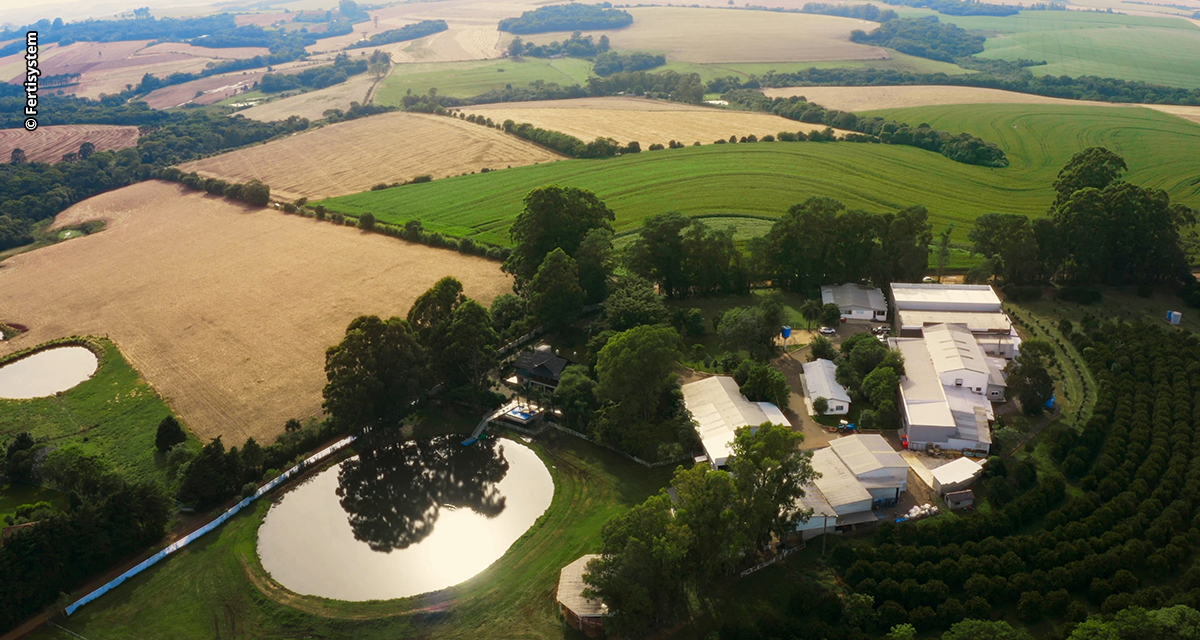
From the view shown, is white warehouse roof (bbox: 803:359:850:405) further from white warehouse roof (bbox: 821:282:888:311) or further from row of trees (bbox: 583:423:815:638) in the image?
row of trees (bbox: 583:423:815:638)

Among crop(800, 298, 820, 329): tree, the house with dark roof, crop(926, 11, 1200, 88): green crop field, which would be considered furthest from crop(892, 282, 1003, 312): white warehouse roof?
crop(926, 11, 1200, 88): green crop field

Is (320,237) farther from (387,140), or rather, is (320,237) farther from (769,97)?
(769,97)

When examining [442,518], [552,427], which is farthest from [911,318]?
[442,518]

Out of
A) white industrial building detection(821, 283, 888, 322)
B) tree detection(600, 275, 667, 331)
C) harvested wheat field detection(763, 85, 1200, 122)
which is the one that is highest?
harvested wheat field detection(763, 85, 1200, 122)

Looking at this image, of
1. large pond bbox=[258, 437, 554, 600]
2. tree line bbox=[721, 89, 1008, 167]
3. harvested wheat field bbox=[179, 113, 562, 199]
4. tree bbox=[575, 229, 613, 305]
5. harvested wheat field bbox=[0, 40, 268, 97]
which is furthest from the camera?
harvested wheat field bbox=[0, 40, 268, 97]

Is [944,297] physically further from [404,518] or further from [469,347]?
[404,518]

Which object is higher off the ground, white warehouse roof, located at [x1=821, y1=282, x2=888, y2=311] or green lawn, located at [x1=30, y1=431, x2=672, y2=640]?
white warehouse roof, located at [x1=821, y1=282, x2=888, y2=311]
